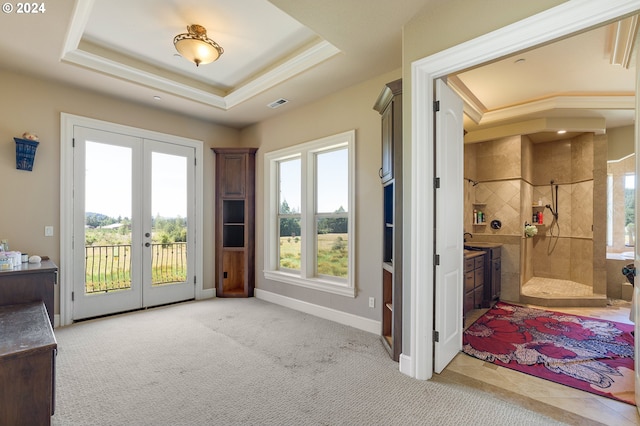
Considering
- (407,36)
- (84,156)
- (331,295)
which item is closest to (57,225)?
(84,156)

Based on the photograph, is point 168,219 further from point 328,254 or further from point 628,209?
point 628,209

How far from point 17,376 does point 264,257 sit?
3.50 meters

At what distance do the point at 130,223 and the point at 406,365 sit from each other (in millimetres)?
3953

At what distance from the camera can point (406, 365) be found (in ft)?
8.13

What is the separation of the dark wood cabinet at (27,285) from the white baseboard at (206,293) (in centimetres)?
222

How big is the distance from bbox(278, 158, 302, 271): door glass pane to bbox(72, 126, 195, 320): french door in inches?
55.7

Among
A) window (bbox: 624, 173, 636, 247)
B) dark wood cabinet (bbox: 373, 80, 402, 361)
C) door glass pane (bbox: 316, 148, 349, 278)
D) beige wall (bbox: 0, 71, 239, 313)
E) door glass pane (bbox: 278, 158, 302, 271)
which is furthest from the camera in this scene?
window (bbox: 624, 173, 636, 247)

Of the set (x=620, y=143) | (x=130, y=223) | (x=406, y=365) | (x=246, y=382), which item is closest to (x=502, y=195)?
(x=620, y=143)

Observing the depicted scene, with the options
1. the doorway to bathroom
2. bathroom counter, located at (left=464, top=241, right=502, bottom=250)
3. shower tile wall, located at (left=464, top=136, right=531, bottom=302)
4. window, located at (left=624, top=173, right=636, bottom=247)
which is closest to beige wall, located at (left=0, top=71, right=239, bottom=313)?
the doorway to bathroom

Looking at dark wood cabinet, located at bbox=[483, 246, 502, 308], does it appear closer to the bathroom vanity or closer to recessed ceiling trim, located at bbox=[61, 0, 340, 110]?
the bathroom vanity

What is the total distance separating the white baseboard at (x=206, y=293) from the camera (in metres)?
4.91

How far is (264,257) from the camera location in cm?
495

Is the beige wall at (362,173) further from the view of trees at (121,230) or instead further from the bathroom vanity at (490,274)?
the view of trees at (121,230)

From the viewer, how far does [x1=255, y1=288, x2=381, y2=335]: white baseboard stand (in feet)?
11.5
